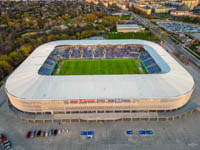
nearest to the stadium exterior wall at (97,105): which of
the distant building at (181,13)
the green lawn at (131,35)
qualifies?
the green lawn at (131,35)

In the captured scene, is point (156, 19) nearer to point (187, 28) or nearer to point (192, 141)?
point (187, 28)

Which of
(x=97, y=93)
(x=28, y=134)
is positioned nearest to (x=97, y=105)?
(x=97, y=93)

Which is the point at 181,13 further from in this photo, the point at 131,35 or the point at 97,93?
the point at 97,93

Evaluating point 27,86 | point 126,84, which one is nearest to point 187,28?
point 126,84

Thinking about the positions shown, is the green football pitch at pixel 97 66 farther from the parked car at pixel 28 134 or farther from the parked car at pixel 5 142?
the parked car at pixel 5 142

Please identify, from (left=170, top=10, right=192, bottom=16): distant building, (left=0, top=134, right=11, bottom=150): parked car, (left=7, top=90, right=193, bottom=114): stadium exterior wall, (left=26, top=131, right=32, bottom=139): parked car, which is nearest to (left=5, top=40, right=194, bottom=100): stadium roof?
(left=7, top=90, right=193, bottom=114): stadium exterior wall
